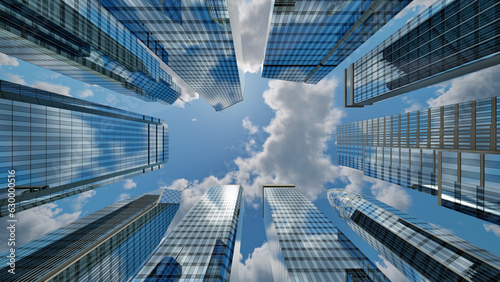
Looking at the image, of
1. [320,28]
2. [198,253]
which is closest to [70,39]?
[320,28]

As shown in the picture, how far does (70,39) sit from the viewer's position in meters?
42.0

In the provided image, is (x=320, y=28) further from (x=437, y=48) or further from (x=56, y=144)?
(x=56, y=144)

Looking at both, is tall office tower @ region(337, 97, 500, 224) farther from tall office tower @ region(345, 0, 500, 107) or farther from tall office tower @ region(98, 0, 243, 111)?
tall office tower @ region(98, 0, 243, 111)

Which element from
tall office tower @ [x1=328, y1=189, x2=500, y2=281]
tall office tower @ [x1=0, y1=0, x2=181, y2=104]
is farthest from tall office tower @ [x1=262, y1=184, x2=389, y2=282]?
tall office tower @ [x1=0, y1=0, x2=181, y2=104]

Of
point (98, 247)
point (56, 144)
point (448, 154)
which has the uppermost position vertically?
point (56, 144)

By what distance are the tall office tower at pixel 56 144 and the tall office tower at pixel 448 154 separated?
8389 cm

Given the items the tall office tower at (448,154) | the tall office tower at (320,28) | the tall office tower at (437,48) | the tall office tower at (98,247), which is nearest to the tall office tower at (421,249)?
the tall office tower at (448,154)

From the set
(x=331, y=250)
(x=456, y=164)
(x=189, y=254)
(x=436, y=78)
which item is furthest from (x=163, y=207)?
(x=436, y=78)

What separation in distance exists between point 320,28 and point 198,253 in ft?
226

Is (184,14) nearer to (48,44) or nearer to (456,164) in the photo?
(48,44)

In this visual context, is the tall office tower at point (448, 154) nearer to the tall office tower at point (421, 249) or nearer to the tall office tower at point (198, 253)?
the tall office tower at point (421, 249)

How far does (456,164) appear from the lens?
1318 inches

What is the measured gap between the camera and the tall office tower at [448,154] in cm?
2888

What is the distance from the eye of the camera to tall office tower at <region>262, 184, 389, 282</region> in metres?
36.8
